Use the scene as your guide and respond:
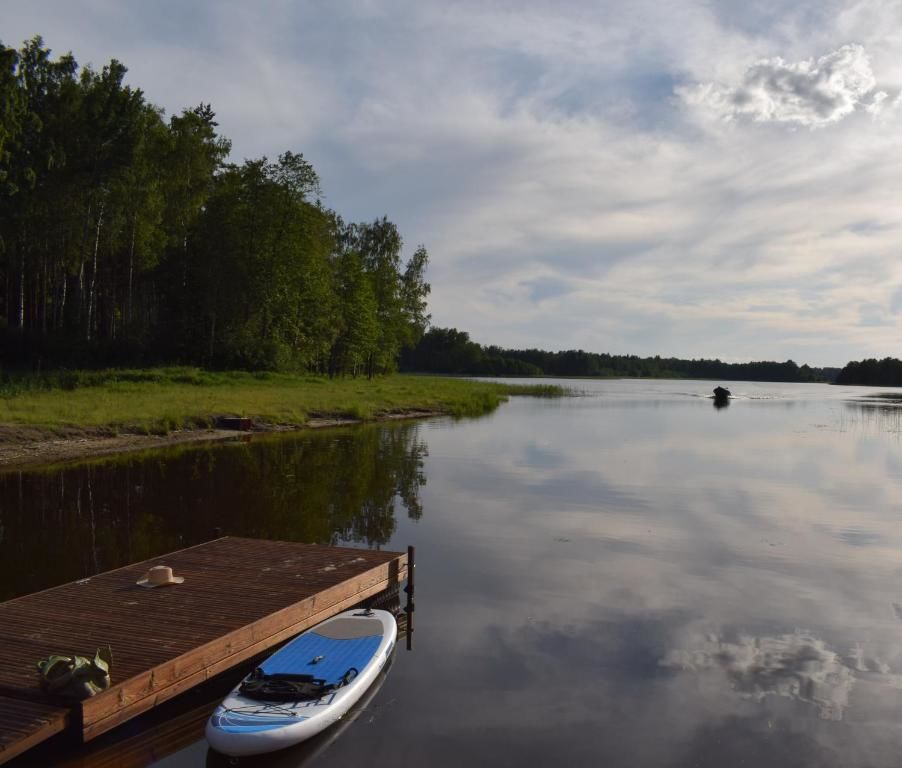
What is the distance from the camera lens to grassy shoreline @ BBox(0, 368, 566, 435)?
1166 inches

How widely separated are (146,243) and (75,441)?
90.1ft

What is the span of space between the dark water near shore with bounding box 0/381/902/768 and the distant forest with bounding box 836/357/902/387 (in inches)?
6117

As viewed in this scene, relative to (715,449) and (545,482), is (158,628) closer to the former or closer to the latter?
(545,482)

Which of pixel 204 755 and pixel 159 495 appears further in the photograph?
pixel 159 495

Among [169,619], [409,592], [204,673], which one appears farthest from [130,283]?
[204,673]

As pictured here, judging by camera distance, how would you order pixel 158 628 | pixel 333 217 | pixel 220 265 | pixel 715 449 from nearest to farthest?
pixel 158 628 < pixel 715 449 < pixel 220 265 < pixel 333 217

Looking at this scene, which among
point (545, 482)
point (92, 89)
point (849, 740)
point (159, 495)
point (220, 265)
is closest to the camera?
point (849, 740)

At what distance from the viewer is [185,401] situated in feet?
121

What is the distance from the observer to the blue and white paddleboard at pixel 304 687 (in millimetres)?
7199

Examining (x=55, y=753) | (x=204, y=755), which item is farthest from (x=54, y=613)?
(x=204, y=755)

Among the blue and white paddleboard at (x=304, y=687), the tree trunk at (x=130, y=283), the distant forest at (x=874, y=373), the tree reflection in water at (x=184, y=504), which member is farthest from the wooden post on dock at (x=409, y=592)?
the distant forest at (x=874, y=373)

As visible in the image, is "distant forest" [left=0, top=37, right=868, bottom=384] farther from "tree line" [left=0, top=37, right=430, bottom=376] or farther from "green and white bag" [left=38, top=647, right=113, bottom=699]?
"green and white bag" [left=38, top=647, right=113, bottom=699]

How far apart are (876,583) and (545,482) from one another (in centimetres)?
1158

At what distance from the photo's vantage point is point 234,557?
41.1ft
